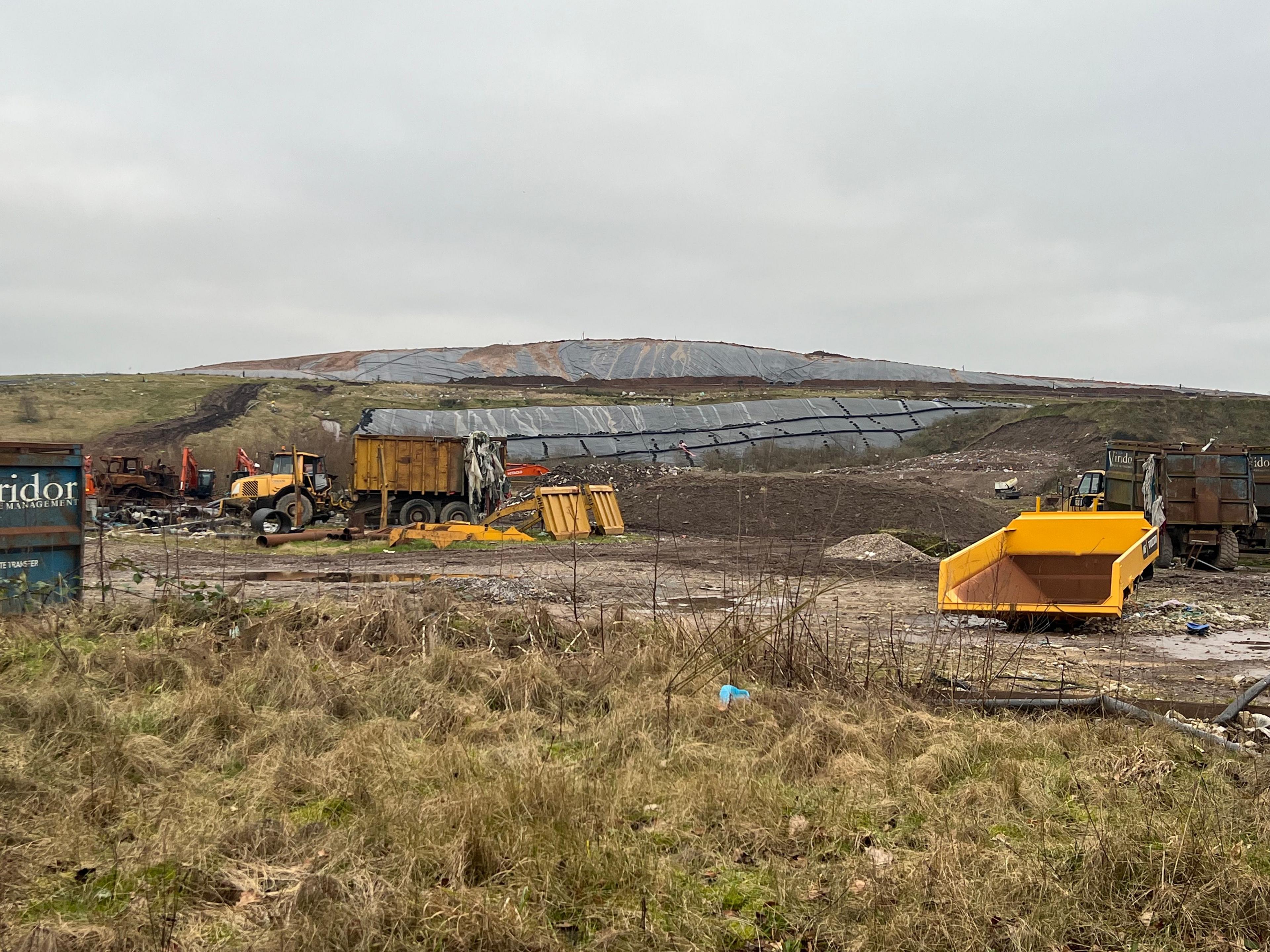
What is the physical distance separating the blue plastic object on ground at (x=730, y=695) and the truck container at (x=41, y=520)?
5603 millimetres

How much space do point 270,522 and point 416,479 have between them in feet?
12.2

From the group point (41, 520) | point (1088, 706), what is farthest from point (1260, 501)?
point (41, 520)

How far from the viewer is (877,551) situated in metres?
18.5

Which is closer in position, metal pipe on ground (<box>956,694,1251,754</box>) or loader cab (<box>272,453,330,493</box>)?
metal pipe on ground (<box>956,694,1251,754</box>)

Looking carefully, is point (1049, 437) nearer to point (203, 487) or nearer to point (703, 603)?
point (203, 487)

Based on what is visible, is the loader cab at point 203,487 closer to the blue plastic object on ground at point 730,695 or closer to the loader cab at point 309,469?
the loader cab at point 309,469

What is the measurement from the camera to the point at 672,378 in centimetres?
6053

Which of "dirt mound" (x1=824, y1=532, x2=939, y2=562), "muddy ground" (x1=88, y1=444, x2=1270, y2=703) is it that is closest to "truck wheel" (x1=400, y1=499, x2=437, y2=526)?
"muddy ground" (x1=88, y1=444, x2=1270, y2=703)

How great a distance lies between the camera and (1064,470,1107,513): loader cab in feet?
63.2

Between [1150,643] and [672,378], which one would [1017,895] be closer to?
[1150,643]

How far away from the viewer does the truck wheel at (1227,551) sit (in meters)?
16.3

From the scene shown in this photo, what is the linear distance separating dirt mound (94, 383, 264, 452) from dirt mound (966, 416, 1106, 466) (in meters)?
34.7

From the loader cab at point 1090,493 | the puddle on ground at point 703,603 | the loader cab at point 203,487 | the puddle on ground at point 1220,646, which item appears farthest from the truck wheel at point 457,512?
the puddle on ground at point 1220,646

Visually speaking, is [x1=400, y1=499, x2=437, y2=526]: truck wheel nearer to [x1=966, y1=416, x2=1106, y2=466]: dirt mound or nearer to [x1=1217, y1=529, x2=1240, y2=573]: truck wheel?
[x1=1217, y1=529, x2=1240, y2=573]: truck wheel
